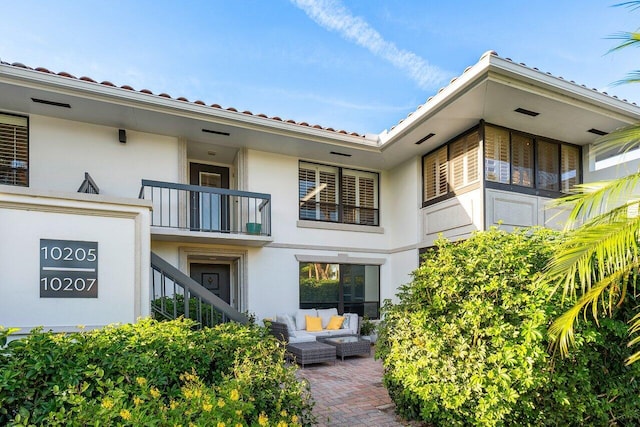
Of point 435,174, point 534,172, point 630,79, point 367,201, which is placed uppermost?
point 435,174

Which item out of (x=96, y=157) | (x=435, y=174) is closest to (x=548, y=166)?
(x=435, y=174)

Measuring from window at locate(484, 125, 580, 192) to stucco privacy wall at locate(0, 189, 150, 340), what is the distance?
303 inches

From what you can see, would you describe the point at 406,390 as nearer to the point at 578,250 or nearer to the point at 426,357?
the point at 426,357

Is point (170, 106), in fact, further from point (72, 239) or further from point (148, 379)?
point (148, 379)

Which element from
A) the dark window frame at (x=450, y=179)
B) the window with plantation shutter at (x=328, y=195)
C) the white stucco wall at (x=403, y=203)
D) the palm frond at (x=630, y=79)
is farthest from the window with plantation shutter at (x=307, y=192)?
the palm frond at (x=630, y=79)

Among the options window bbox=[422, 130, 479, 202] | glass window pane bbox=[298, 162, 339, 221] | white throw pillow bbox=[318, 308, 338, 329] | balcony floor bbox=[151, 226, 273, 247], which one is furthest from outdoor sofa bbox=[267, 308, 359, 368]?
window bbox=[422, 130, 479, 202]

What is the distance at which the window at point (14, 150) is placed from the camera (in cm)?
834

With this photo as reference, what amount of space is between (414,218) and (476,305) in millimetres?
7513

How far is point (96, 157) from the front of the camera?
29.5 ft

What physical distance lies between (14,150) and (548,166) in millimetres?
13083

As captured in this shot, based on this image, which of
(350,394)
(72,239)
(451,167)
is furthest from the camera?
(451,167)

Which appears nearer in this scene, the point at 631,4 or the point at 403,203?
the point at 631,4

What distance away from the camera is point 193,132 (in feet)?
31.1

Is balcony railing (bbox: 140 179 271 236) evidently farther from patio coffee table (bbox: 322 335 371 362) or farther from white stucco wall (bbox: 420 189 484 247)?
white stucco wall (bbox: 420 189 484 247)
